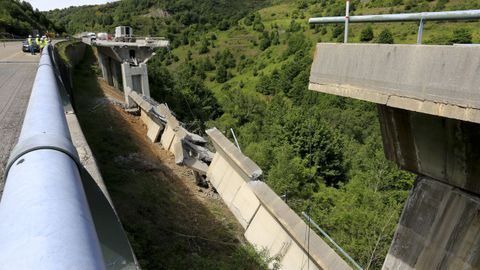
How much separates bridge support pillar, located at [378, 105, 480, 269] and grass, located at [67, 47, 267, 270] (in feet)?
14.9

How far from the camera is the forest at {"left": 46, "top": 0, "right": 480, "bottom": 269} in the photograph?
15375 mm

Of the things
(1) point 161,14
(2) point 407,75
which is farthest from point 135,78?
(1) point 161,14

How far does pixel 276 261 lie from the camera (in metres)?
10.1

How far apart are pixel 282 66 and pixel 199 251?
229ft

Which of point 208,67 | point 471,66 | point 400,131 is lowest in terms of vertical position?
point 208,67

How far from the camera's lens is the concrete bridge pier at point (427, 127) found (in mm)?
3947

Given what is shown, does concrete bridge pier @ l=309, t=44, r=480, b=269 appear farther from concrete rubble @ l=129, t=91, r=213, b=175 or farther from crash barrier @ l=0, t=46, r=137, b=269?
concrete rubble @ l=129, t=91, r=213, b=175

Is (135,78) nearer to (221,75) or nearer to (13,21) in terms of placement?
(13,21)

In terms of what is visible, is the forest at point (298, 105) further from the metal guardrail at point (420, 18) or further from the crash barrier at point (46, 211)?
the crash barrier at point (46, 211)

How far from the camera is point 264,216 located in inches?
448

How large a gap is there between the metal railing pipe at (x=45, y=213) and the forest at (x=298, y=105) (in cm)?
1080

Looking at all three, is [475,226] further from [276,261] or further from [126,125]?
[126,125]

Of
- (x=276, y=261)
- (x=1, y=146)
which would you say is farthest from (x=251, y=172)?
(x=1, y=146)

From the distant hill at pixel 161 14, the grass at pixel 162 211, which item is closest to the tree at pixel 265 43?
the distant hill at pixel 161 14
